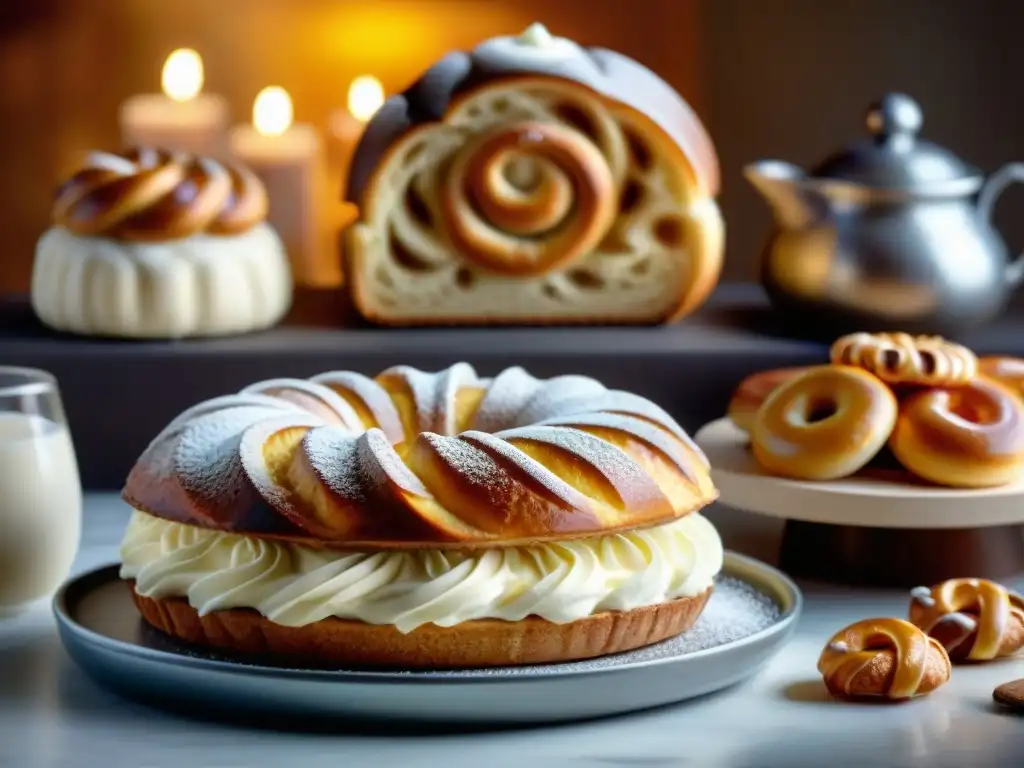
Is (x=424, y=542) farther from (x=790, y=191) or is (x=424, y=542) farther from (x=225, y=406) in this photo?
(x=790, y=191)

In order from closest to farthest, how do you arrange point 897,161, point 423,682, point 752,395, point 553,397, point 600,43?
1. point 423,682
2. point 553,397
3. point 752,395
4. point 897,161
5. point 600,43

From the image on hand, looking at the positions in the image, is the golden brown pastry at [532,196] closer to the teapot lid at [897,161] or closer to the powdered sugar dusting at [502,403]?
the teapot lid at [897,161]

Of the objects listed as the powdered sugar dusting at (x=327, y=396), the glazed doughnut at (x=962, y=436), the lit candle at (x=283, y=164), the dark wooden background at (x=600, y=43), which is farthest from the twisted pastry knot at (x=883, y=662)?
the dark wooden background at (x=600, y=43)

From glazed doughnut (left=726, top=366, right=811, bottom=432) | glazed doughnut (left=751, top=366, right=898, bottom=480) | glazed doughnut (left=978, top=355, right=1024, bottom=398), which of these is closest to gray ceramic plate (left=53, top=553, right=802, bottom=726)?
glazed doughnut (left=751, top=366, right=898, bottom=480)

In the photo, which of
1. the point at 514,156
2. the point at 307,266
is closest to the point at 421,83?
the point at 514,156

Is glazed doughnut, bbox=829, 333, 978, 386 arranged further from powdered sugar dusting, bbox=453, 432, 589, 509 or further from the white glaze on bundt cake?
powdered sugar dusting, bbox=453, 432, 589, 509

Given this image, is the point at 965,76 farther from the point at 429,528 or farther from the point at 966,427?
the point at 429,528

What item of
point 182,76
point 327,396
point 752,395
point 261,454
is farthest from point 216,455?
point 182,76
